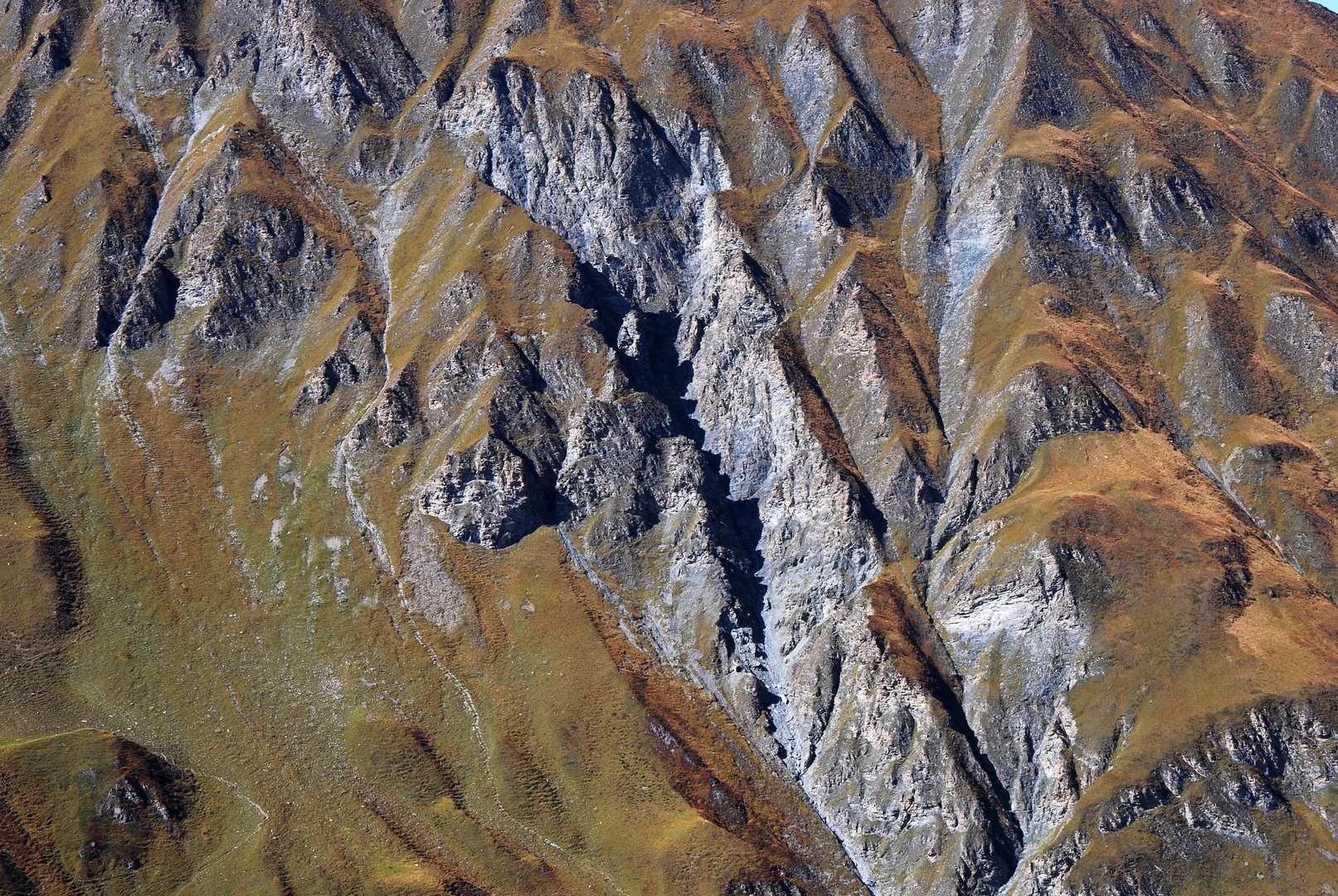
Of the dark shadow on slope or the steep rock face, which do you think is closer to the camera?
the steep rock face

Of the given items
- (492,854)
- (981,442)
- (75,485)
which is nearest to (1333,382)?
(981,442)

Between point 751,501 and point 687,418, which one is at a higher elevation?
point 687,418

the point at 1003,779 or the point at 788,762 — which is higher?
the point at 788,762

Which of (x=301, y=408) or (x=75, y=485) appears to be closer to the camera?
(x=75, y=485)

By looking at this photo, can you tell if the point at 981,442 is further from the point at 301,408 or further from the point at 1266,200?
the point at 301,408

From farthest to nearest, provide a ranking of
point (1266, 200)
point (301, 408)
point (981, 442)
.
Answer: point (1266, 200) < point (301, 408) < point (981, 442)

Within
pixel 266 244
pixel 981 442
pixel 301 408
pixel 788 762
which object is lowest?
pixel 788 762

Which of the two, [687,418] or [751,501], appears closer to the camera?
[751,501]

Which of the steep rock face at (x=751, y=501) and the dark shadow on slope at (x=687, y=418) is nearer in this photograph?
the steep rock face at (x=751, y=501)
